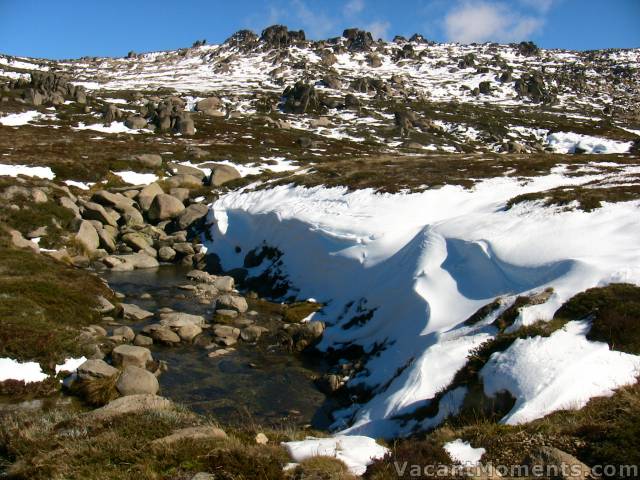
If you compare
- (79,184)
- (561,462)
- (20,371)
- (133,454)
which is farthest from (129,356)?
(79,184)

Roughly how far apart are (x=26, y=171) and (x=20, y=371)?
32.4 meters

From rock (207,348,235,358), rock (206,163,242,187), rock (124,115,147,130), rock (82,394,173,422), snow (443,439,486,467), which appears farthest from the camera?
rock (124,115,147,130)

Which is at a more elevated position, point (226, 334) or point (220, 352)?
point (226, 334)

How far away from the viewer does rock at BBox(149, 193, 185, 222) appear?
120ft

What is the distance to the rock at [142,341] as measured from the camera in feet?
57.8

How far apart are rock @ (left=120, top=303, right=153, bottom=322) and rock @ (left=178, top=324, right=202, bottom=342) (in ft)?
8.65

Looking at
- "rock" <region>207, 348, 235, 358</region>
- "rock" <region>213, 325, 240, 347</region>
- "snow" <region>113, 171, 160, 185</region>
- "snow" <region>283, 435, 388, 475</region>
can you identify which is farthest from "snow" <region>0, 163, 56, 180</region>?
"snow" <region>283, 435, 388, 475</region>

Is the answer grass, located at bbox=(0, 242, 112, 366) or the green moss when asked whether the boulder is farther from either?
the green moss

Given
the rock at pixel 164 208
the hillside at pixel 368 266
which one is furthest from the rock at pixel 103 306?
the rock at pixel 164 208

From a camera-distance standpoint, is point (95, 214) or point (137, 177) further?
point (137, 177)

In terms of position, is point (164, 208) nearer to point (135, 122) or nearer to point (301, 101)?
point (135, 122)

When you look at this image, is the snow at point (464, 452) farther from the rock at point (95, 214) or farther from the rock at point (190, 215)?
the rock at point (95, 214)

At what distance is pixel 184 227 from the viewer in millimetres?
35531

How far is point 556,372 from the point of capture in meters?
9.58
